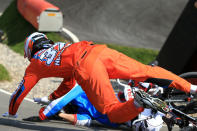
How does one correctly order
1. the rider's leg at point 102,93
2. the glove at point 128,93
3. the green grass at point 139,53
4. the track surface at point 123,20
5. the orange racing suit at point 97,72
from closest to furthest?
the rider's leg at point 102,93
the orange racing suit at point 97,72
the glove at point 128,93
the green grass at point 139,53
the track surface at point 123,20

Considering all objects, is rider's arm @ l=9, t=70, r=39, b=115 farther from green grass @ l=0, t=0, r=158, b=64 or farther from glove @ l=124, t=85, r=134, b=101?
green grass @ l=0, t=0, r=158, b=64

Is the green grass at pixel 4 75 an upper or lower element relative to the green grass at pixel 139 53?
lower

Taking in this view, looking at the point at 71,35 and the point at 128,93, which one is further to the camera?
the point at 71,35

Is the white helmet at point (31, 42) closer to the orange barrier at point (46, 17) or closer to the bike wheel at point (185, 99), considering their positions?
the bike wheel at point (185, 99)

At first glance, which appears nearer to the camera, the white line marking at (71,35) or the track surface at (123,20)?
the white line marking at (71,35)

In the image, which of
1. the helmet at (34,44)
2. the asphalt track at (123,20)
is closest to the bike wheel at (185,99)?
the helmet at (34,44)

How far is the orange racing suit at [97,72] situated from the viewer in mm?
4684

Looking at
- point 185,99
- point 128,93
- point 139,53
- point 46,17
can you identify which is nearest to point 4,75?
point 139,53

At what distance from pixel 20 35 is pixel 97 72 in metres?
11.6

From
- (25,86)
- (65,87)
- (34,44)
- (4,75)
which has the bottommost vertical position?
(4,75)

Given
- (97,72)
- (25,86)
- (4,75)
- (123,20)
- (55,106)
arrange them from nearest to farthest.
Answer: (97,72)
(25,86)
(55,106)
(4,75)
(123,20)

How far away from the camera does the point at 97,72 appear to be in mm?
4852

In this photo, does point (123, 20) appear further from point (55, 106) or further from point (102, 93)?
point (102, 93)

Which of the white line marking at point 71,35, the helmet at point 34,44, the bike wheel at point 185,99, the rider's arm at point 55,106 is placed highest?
the helmet at point 34,44
